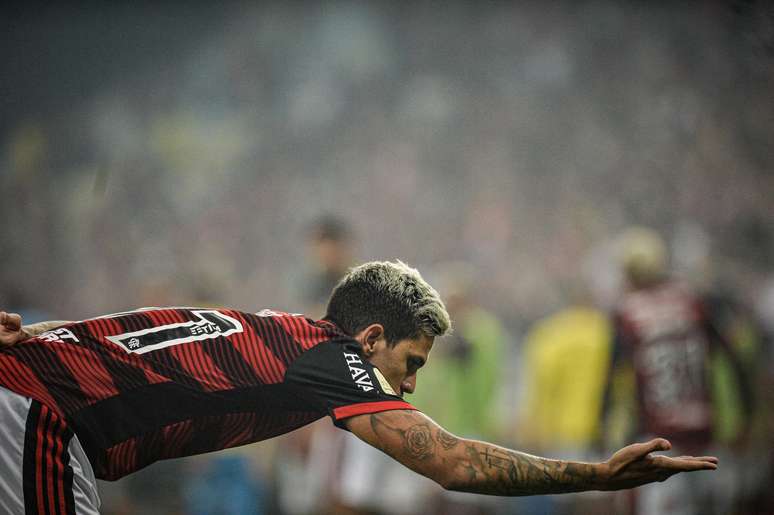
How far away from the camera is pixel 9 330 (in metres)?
3.08

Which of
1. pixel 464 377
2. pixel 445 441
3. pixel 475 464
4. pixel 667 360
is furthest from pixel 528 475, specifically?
pixel 464 377

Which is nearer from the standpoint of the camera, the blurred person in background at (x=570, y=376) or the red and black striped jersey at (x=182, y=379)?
the red and black striped jersey at (x=182, y=379)

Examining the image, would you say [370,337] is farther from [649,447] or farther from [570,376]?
[570,376]

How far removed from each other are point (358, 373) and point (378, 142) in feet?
71.5

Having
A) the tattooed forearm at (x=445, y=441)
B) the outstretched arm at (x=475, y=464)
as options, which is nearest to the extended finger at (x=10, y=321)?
the outstretched arm at (x=475, y=464)

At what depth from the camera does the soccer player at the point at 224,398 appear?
284 centimetres

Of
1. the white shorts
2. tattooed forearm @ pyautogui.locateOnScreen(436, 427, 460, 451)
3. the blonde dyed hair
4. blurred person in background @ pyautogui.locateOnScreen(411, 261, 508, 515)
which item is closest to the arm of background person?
the white shorts

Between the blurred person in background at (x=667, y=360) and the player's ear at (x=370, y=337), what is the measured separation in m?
4.02

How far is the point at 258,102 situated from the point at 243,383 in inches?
933

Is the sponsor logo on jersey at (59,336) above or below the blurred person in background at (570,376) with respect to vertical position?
below

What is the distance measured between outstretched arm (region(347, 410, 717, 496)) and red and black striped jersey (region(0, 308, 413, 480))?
63mm

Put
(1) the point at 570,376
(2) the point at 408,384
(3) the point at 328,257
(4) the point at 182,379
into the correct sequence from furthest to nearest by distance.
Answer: (1) the point at 570,376 < (3) the point at 328,257 < (2) the point at 408,384 < (4) the point at 182,379

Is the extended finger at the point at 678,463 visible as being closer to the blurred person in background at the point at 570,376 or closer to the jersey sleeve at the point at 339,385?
the jersey sleeve at the point at 339,385

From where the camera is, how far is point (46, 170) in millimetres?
23000
